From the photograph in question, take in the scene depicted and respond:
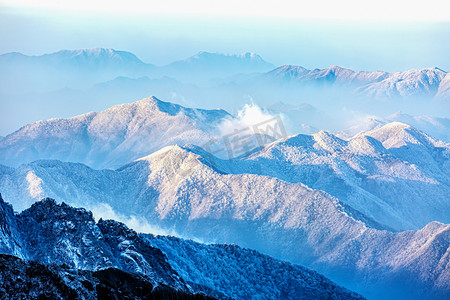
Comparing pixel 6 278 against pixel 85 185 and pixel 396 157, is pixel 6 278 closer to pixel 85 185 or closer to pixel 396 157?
pixel 85 185

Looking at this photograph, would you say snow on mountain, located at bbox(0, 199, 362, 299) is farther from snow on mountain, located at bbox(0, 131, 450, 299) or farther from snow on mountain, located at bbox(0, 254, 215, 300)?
snow on mountain, located at bbox(0, 131, 450, 299)

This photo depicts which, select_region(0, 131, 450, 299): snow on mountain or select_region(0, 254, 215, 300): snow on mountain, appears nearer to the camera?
select_region(0, 254, 215, 300): snow on mountain

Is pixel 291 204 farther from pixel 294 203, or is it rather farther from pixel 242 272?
pixel 242 272

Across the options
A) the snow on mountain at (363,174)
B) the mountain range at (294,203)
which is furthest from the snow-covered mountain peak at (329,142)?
the mountain range at (294,203)

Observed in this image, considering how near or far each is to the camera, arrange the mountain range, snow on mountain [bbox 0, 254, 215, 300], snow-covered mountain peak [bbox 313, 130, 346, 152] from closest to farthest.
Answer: snow on mountain [bbox 0, 254, 215, 300], the mountain range, snow-covered mountain peak [bbox 313, 130, 346, 152]

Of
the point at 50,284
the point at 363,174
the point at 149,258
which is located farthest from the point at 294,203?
the point at 50,284

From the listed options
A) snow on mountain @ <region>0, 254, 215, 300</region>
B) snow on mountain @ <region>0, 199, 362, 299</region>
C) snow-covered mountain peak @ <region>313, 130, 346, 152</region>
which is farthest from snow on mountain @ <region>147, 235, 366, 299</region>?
snow-covered mountain peak @ <region>313, 130, 346, 152</region>

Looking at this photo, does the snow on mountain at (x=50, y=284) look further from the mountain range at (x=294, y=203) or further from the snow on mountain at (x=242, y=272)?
the mountain range at (x=294, y=203)
